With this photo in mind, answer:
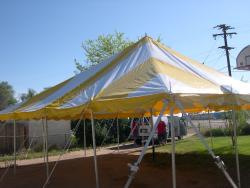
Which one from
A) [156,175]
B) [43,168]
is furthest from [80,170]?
[156,175]

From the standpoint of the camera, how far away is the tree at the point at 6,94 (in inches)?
2579

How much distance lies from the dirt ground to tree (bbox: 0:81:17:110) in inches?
2073

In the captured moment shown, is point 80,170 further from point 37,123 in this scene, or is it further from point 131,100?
point 37,123

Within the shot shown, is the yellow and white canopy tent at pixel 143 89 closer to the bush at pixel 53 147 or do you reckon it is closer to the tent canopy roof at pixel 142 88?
the tent canopy roof at pixel 142 88

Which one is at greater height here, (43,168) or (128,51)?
(128,51)

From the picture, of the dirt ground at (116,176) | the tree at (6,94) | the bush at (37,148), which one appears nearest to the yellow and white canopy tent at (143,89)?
the dirt ground at (116,176)

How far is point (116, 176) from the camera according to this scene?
11.7 metres

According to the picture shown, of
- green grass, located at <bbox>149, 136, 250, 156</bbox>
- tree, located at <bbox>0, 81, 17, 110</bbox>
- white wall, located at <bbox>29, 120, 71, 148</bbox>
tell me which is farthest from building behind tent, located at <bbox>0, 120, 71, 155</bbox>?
tree, located at <bbox>0, 81, 17, 110</bbox>

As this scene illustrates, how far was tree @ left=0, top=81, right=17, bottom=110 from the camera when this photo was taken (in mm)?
65512

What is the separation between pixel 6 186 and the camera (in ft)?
37.2

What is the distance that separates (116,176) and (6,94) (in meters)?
61.1

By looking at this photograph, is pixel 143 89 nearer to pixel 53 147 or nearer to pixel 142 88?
pixel 142 88

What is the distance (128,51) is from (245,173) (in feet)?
15.2

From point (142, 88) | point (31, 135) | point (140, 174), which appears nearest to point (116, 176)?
point (140, 174)
